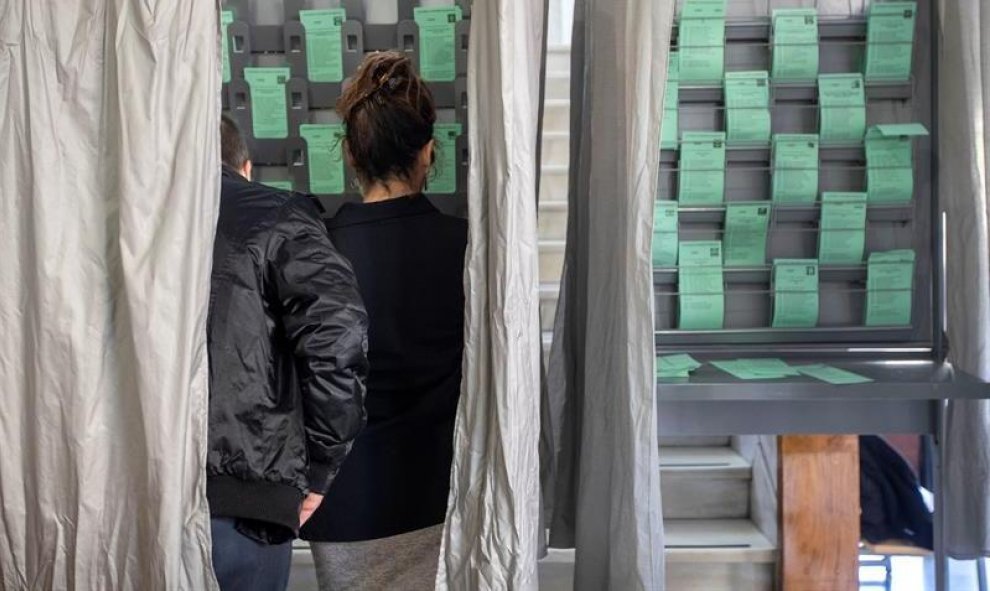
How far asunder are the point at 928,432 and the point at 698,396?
641mm

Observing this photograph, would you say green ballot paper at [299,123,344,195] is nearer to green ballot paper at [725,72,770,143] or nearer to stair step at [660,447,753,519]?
green ballot paper at [725,72,770,143]

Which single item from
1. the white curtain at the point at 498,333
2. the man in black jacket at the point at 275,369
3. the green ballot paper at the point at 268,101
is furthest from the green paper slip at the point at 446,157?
the man in black jacket at the point at 275,369

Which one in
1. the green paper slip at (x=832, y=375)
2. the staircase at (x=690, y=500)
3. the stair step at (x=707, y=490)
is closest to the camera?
the green paper slip at (x=832, y=375)

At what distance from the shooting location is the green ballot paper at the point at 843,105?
2594mm

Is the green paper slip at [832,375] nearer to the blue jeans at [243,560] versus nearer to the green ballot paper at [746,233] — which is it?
the green ballot paper at [746,233]

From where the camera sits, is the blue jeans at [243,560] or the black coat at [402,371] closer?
the blue jeans at [243,560]

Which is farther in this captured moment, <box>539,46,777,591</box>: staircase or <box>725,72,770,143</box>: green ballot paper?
<box>539,46,777,591</box>: staircase

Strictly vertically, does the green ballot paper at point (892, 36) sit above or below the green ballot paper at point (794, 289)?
above

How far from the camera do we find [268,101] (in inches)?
99.7

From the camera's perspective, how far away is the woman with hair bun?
200cm

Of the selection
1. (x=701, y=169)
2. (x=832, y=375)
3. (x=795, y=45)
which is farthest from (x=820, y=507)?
(x=795, y=45)

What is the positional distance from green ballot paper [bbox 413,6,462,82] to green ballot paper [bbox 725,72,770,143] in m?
0.70

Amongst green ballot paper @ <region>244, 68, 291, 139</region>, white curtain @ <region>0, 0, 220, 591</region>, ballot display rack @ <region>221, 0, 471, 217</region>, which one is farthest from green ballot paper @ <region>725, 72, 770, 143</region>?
white curtain @ <region>0, 0, 220, 591</region>

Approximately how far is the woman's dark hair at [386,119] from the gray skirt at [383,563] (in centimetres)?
72
